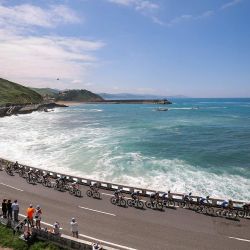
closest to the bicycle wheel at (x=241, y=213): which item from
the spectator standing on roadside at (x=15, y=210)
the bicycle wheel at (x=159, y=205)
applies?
the bicycle wheel at (x=159, y=205)

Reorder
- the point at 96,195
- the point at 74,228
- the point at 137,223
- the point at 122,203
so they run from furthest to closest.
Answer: the point at 96,195 < the point at 122,203 < the point at 137,223 < the point at 74,228

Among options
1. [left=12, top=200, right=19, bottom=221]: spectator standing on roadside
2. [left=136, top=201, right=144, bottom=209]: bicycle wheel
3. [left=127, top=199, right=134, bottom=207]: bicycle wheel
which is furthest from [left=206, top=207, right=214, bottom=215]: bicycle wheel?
[left=12, top=200, right=19, bottom=221]: spectator standing on roadside

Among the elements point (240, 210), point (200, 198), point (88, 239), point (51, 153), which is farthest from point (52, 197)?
point (51, 153)

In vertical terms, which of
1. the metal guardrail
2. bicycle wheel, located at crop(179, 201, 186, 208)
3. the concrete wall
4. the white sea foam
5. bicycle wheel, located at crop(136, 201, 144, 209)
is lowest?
the white sea foam

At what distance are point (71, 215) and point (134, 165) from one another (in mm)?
23262

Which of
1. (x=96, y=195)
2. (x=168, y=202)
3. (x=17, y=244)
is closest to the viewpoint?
(x=17, y=244)

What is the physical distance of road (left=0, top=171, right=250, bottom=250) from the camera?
69.6 feet

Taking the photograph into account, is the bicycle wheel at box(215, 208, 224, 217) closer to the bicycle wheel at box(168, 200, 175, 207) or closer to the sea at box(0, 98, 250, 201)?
the bicycle wheel at box(168, 200, 175, 207)

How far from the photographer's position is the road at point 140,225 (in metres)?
21.2

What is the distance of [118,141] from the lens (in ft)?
228

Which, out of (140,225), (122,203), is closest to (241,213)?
(140,225)

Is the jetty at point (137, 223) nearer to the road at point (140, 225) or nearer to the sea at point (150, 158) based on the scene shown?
the road at point (140, 225)

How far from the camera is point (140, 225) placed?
78.5 feet

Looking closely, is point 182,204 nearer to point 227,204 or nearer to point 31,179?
point 227,204
